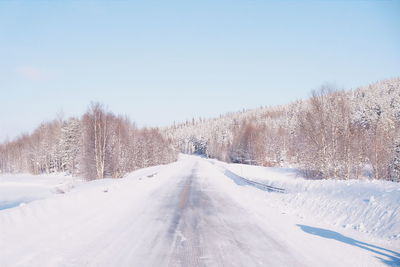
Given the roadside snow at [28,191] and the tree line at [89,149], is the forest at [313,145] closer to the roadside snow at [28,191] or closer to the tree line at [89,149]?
the tree line at [89,149]

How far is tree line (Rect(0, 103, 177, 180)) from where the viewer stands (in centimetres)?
3541

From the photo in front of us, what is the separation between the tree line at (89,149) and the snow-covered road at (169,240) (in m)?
26.1

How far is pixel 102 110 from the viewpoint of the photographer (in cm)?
3562

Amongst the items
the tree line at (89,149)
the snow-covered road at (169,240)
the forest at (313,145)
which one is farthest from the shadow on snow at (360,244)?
the tree line at (89,149)

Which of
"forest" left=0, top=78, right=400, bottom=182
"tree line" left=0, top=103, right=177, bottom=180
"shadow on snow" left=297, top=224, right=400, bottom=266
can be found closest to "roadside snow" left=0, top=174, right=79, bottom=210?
"tree line" left=0, top=103, right=177, bottom=180

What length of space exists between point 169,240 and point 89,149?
3248 cm

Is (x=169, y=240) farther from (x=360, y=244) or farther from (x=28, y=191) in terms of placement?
(x=28, y=191)

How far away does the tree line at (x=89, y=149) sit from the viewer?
35.4 metres

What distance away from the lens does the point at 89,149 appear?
1414 inches

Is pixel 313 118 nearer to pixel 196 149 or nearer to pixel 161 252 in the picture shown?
pixel 161 252

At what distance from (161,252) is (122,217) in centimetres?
410

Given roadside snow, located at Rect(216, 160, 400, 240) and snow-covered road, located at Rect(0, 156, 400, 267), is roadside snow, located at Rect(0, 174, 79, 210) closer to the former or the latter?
snow-covered road, located at Rect(0, 156, 400, 267)

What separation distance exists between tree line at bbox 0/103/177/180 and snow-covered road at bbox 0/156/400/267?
85.5ft

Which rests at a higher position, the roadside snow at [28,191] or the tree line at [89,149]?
the tree line at [89,149]
